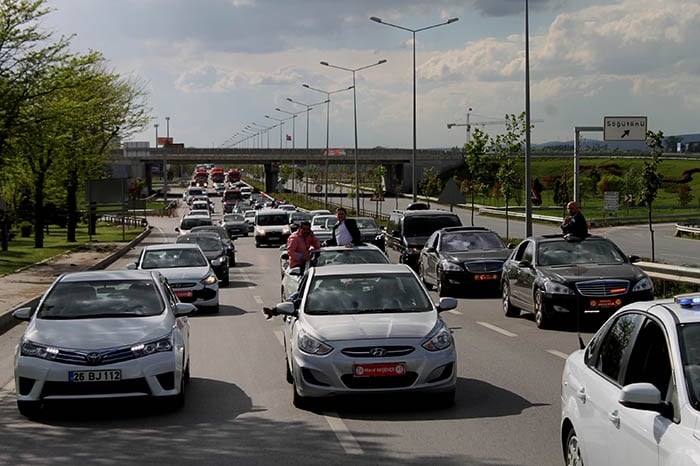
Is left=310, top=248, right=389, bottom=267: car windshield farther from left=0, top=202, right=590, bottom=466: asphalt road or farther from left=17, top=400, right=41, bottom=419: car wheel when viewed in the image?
left=17, top=400, right=41, bottom=419: car wheel

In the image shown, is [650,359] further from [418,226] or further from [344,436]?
[418,226]

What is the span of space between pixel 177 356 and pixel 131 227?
77883 millimetres

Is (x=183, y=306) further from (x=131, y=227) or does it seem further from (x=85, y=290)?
(x=131, y=227)

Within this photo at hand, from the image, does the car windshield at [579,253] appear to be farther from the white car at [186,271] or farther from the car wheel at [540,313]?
the white car at [186,271]

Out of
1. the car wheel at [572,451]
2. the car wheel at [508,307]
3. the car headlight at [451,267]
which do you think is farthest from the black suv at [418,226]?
the car wheel at [572,451]

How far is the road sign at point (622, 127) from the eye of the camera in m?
38.8

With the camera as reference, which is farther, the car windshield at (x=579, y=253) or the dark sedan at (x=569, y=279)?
the car windshield at (x=579, y=253)

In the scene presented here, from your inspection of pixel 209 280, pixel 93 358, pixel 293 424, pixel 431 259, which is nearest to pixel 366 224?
pixel 431 259

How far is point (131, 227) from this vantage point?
287ft

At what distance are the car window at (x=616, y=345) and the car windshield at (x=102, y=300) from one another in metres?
6.32

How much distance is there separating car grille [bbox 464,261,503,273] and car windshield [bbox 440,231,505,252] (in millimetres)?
1393

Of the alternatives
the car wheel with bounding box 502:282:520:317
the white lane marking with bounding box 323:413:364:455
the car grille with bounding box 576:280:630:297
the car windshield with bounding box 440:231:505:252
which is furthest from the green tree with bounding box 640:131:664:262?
the white lane marking with bounding box 323:413:364:455

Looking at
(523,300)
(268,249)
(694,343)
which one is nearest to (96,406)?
(694,343)

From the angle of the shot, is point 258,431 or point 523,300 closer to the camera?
point 258,431
